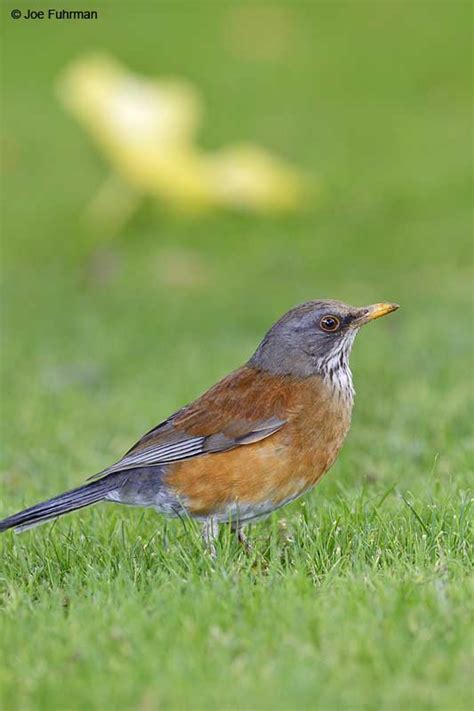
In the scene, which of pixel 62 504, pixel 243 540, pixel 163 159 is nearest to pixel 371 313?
pixel 243 540

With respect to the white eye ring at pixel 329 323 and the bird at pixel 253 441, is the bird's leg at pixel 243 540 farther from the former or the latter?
the white eye ring at pixel 329 323

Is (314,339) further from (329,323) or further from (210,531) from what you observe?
(210,531)

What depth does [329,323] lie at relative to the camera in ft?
18.7

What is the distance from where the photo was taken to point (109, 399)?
889 cm

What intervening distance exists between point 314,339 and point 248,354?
154 inches

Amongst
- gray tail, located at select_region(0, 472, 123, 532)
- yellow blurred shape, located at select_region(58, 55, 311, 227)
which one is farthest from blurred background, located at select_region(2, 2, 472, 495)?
gray tail, located at select_region(0, 472, 123, 532)

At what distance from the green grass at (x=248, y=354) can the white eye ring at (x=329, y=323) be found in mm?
797

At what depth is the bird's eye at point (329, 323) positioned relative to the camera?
570 centimetres

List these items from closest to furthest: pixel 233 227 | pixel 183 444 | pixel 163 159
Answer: pixel 183 444 < pixel 163 159 < pixel 233 227

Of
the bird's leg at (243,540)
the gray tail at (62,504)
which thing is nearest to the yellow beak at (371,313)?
the bird's leg at (243,540)

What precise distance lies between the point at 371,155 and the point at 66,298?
18.3ft

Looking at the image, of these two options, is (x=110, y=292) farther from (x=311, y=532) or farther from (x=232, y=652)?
(x=232, y=652)

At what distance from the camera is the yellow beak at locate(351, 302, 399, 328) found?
18.3 feet

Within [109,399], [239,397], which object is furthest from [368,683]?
[109,399]
